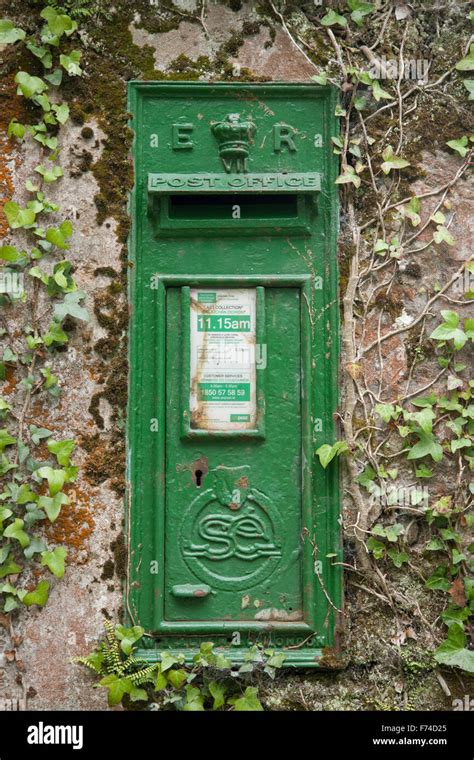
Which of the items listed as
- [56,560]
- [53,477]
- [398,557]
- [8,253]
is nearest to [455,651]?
[398,557]

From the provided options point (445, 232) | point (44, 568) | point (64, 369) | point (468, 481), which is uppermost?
point (445, 232)

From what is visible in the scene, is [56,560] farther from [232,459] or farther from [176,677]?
[232,459]

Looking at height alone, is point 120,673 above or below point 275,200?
below

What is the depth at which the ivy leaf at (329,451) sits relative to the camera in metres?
3.40

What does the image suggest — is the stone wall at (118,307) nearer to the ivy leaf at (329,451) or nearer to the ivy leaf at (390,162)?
the ivy leaf at (390,162)

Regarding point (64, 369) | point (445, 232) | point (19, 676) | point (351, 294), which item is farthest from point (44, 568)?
point (445, 232)

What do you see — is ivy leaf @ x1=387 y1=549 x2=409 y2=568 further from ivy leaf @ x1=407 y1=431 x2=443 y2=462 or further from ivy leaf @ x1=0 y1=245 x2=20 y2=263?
ivy leaf @ x1=0 y1=245 x2=20 y2=263

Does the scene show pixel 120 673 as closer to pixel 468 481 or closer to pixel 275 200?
pixel 468 481

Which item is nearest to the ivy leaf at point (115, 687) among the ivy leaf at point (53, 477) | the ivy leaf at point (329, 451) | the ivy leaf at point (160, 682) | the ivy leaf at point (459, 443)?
the ivy leaf at point (160, 682)

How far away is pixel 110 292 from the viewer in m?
3.51

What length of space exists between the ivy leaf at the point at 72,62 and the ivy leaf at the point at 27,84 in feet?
0.44

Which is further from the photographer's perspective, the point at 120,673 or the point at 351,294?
the point at 351,294

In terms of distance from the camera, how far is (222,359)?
350 centimetres
